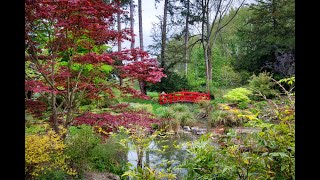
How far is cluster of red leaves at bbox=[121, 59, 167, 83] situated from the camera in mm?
3225

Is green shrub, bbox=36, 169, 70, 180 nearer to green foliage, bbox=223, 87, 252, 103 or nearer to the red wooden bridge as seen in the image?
green foliage, bbox=223, 87, 252, 103

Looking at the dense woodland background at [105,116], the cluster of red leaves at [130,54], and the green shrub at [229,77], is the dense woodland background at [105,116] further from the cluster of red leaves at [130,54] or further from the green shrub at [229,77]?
the green shrub at [229,77]

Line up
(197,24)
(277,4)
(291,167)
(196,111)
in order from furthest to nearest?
(197,24), (277,4), (196,111), (291,167)

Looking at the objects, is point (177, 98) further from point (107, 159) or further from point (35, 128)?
point (35, 128)

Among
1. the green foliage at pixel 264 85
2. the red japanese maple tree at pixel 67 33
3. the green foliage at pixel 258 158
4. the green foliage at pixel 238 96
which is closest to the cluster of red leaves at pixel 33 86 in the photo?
the red japanese maple tree at pixel 67 33

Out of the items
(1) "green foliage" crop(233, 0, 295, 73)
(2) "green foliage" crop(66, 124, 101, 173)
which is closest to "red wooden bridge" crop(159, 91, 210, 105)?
(1) "green foliage" crop(233, 0, 295, 73)

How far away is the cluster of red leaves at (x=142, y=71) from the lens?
3.22 meters

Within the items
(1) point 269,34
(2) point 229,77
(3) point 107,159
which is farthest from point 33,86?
(1) point 269,34
